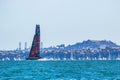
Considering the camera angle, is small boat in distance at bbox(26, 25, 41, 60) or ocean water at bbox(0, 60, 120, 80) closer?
ocean water at bbox(0, 60, 120, 80)

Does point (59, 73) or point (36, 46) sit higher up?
point (36, 46)

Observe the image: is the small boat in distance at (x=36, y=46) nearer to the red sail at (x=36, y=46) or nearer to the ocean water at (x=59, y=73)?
the red sail at (x=36, y=46)

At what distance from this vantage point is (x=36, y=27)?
19200 centimetres

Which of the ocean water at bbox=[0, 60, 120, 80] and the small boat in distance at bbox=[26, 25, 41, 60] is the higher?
the small boat in distance at bbox=[26, 25, 41, 60]

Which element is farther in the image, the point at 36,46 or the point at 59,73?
the point at 36,46

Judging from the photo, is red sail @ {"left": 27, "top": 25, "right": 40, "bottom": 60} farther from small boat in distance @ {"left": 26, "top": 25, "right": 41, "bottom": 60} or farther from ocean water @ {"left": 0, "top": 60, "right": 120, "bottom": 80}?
ocean water @ {"left": 0, "top": 60, "right": 120, "bottom": 80}

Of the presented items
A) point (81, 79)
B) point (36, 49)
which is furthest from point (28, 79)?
point (36, 49)

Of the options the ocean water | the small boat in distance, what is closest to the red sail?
the small boat in distance

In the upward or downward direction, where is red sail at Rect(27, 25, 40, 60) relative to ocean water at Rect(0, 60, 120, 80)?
upward

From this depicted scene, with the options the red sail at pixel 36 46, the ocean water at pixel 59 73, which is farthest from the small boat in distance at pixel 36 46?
the ocean water at pixel 59 73

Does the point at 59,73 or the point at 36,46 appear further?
the point at 36,46

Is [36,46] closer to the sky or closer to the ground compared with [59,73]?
closer to the sky

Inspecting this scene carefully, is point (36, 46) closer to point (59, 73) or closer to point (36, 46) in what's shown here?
point (36, 46)

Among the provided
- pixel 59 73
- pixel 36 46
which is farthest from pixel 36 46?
pixel 59 73
